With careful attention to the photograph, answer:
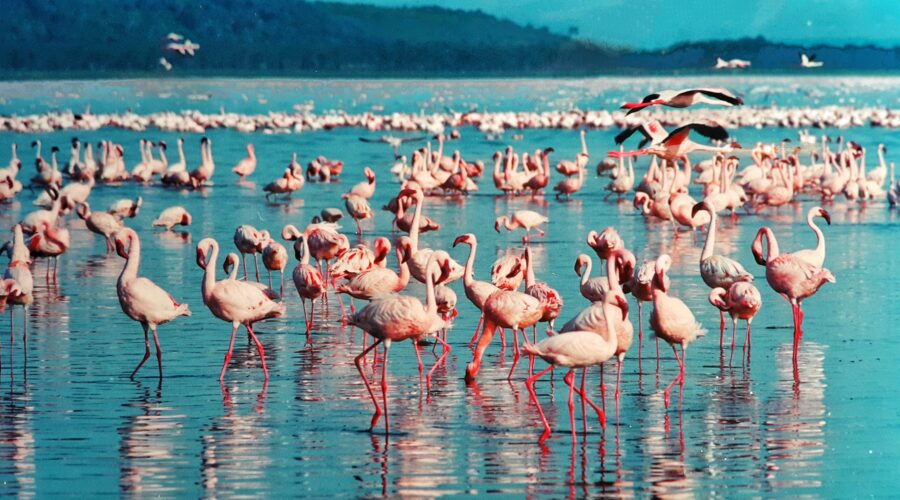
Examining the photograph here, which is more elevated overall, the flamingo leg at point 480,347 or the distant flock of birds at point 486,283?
the distant flock of birds at point 486,283

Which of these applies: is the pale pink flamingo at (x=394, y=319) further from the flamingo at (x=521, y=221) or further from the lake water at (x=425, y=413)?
the flamingo at (x=521, y=221)

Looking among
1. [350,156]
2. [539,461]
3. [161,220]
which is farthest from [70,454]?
[350,156]

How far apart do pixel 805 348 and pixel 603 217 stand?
11185 millimetres

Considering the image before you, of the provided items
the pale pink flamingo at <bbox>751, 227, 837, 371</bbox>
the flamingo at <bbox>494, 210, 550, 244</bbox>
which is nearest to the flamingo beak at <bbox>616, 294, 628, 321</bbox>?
the pale pink flamingo at <bbox>751, 227, 837, 371</bbox>

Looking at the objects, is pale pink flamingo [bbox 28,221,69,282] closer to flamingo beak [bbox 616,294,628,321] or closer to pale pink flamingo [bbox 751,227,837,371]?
pale pink flamingo [bbox 751,227,837,371]

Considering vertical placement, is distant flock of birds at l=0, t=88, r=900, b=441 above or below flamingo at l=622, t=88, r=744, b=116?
below

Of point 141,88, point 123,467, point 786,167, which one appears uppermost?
point 141,88

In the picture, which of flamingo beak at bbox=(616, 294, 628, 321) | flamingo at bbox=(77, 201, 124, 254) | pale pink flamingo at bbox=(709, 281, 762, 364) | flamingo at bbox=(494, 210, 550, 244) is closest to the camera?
flamingo beak at bbox=(616, 294, 628, 321)

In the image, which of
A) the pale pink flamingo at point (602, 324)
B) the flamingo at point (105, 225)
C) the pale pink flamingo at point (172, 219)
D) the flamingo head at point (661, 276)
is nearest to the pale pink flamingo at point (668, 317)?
the flamingo head at point (661, 276)

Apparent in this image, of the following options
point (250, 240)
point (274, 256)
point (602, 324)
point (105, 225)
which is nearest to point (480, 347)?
point (602, 324)

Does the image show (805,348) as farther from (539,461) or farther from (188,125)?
(188,125)

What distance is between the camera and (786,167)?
81.5ft

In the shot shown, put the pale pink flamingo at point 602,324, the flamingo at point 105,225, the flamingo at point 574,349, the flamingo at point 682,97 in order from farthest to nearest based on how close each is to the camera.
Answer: the flamingo at point 105,225, the flamingo at point 682,97, the pale pink flamingo at point 602,324, the flamingo at point 574,349

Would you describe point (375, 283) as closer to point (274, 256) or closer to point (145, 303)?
point (145, 303)
